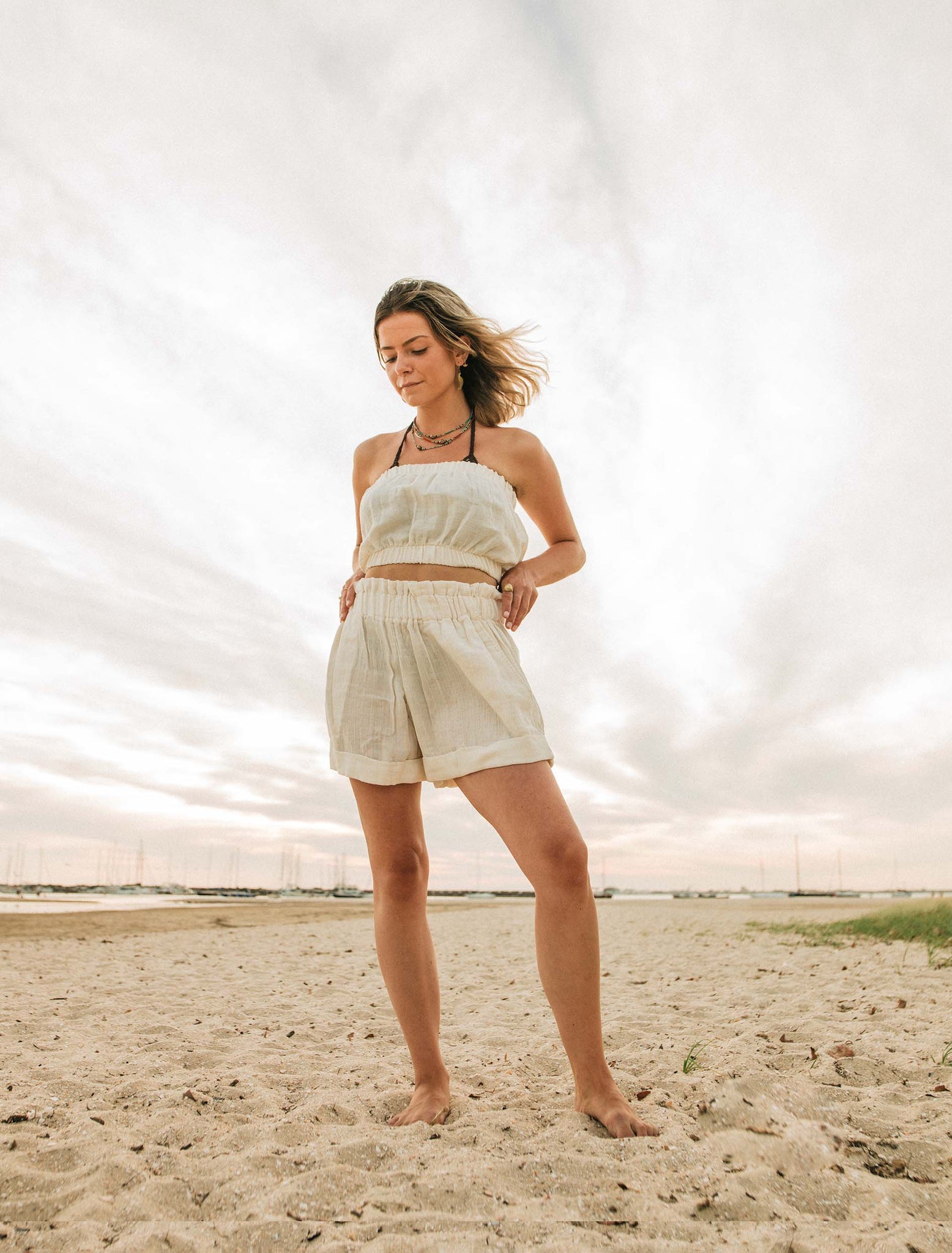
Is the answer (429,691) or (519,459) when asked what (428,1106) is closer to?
(429,691)

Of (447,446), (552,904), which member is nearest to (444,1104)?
(552,904)

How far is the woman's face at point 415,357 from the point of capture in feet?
9.73

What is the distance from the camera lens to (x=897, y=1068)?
10.5ft

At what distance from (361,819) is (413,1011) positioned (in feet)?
2.20

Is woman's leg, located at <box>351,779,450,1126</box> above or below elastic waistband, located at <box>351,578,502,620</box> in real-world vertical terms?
below

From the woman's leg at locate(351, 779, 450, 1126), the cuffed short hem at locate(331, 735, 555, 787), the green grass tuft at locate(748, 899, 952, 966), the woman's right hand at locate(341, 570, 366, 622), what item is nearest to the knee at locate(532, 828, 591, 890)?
the cuffed short hem at locate(331, 735, 555, 787)

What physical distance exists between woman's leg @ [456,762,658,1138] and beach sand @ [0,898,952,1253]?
0.49ft

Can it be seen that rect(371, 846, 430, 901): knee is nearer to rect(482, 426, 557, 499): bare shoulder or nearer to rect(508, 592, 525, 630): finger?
rect(508, 592, 525, 630): finger

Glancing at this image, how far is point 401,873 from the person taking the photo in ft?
9.11

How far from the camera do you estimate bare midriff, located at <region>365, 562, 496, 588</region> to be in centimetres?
283

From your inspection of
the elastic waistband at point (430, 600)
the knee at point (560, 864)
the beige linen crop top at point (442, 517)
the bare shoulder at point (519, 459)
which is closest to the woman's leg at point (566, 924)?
the knee at point (560, 864)

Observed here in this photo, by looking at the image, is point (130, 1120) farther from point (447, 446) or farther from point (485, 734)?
point (447, 446)

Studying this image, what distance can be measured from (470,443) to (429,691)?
3.17ft

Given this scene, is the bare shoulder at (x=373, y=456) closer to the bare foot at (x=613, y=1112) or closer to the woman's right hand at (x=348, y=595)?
the woman's right hand at (x=348, y=595)
